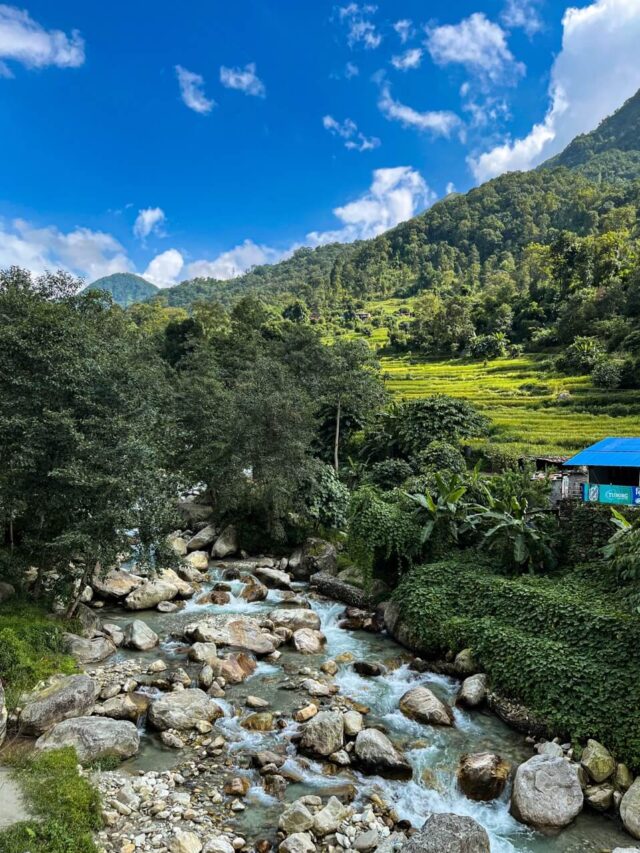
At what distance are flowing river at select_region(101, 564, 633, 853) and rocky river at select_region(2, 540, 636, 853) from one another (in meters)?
0.03

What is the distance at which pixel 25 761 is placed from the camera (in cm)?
945

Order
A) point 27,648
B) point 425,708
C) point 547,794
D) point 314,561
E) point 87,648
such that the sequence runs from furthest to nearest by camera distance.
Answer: point 314,561 < point 87,648 < point 27,648 < point 425,708 < point 547,794

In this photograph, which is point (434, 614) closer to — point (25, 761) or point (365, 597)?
point (365, 597)

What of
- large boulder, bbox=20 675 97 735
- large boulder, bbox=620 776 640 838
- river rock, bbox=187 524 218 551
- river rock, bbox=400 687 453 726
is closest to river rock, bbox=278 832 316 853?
river rock, bbox=400 687 453 726

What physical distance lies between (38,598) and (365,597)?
1113cm

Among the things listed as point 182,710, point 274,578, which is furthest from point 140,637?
point 274,578

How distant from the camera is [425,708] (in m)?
12.5

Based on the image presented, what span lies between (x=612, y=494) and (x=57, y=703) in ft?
56.7

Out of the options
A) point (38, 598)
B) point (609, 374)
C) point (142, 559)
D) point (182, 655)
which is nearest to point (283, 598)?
point (182, 655)

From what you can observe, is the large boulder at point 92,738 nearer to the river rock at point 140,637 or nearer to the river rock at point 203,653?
the river rock at point 203,653

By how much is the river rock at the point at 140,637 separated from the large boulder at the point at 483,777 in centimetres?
970

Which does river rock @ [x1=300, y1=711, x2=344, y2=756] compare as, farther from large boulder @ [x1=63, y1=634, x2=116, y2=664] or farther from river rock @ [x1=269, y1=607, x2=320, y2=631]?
large boulder @ [x1=63, y1=634, x2=116, y2=664]

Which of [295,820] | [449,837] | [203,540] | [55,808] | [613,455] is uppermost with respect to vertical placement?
[613,455]

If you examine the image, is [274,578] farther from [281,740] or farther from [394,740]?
[394,740]
